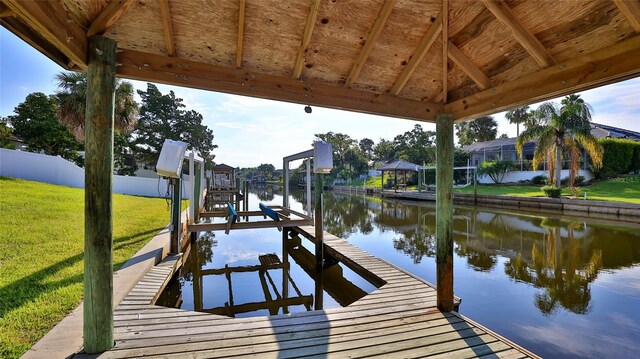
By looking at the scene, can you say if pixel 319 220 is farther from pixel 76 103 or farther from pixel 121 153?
pixel 121 153

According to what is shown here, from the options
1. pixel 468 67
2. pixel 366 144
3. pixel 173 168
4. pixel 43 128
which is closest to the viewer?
pixel 468 67

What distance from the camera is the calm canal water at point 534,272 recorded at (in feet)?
13.9

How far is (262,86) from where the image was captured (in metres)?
3.18

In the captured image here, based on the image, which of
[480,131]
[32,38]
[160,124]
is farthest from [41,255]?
[480,131]

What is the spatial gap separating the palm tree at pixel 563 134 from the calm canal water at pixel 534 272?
715cm

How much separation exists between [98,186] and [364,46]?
2.78 m

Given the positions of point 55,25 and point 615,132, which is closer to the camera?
point 55,25

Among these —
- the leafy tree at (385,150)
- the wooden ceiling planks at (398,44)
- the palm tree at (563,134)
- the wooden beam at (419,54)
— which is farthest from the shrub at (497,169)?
the wooden beam at (419,54)

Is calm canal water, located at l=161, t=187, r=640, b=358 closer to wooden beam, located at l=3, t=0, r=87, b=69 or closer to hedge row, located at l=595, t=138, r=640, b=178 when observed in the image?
wooden beam, located at l=3, t=0, r=87, b=69

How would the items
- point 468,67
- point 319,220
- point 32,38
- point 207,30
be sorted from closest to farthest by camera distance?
point 32,38 < point 207,30 < point 468,67 < point 319,220

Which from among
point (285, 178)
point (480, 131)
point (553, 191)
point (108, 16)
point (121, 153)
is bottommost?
point (553, 191)

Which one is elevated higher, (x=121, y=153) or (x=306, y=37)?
(x=121, y=153)

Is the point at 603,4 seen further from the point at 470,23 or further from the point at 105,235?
the point at 105,235

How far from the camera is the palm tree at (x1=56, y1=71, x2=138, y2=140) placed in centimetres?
1330
